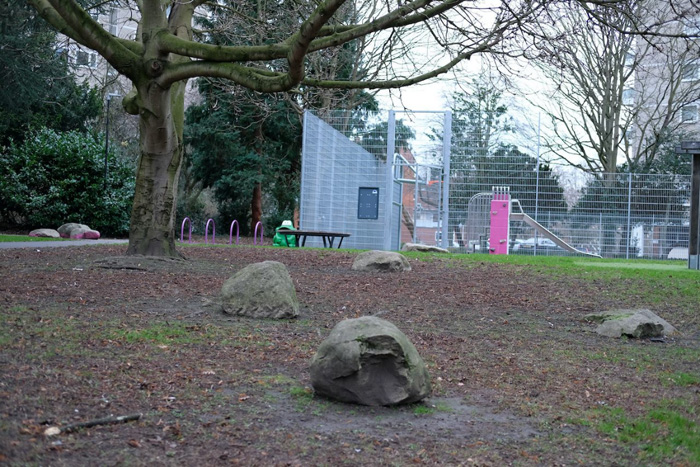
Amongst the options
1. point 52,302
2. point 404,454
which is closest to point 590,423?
point 404,454

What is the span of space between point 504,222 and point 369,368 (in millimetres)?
17547

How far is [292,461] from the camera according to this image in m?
3.39

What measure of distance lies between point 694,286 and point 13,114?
22.2m

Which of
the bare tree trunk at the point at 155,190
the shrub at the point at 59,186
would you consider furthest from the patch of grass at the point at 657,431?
the shrub at the point at 59,186

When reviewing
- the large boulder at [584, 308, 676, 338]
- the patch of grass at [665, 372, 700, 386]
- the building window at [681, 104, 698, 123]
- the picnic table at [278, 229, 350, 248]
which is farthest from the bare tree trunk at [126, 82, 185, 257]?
the building window at [681, 104, 698, 123]

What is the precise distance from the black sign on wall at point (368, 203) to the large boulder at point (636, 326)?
13.0 m

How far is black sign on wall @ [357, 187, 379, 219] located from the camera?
2020cm

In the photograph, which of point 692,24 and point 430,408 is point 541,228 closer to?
point 692,24

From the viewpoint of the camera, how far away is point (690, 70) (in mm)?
26156

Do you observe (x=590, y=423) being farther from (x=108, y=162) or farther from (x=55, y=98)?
(x=55, y=98)

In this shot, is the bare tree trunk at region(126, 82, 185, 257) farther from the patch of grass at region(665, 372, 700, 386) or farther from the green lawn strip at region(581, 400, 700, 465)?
the green lawn strip at region(581, 400, 700, 465)

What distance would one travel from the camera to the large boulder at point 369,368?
169 inches

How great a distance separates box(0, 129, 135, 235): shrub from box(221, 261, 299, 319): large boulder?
1813 cm

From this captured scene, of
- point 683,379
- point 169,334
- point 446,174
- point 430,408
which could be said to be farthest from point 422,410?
point 446,174
